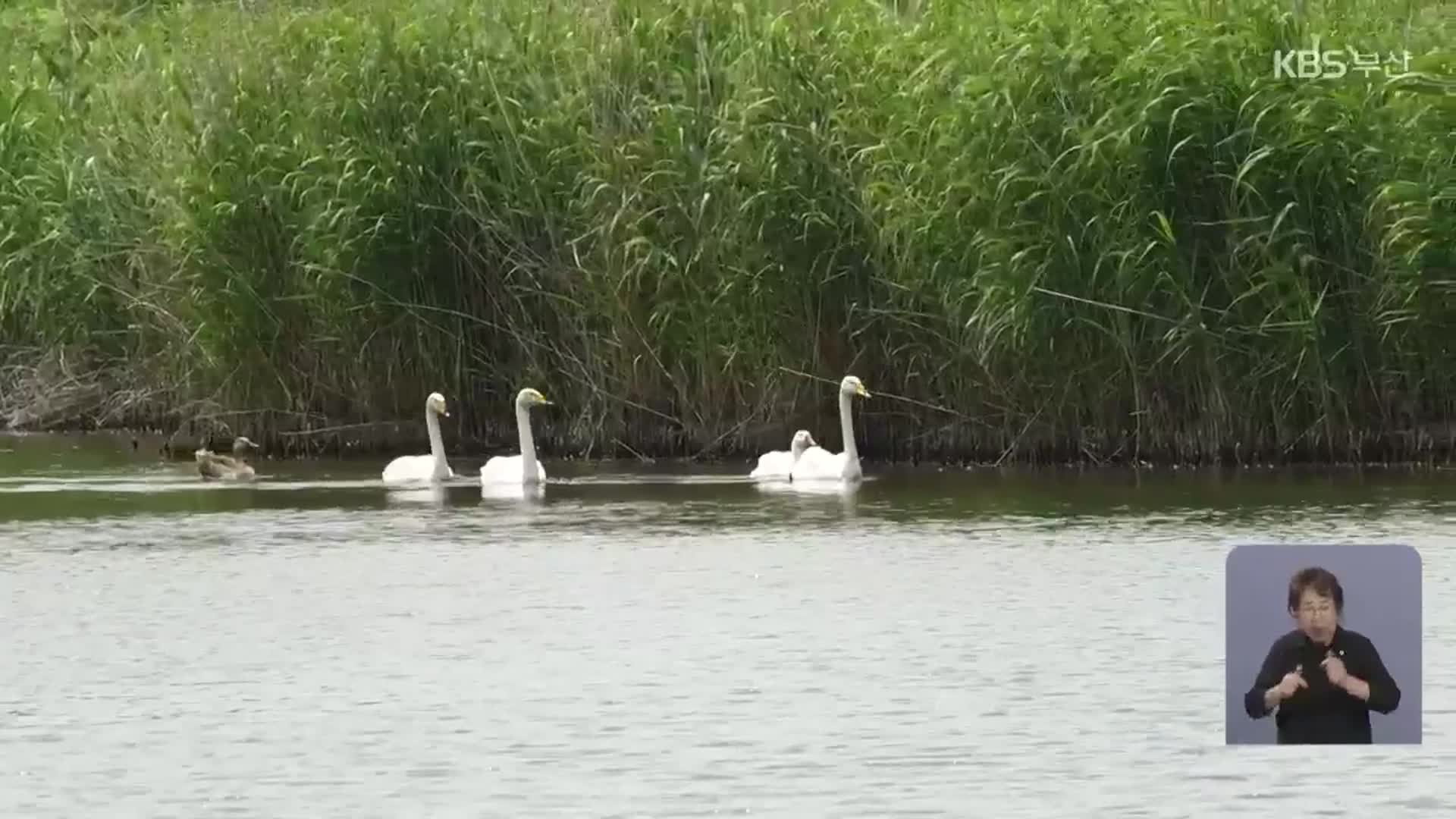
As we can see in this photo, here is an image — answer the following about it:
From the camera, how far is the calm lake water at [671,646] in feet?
36.0

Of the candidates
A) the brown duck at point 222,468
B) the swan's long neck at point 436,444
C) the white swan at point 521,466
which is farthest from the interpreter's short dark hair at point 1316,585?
the brown duck at point 222,468

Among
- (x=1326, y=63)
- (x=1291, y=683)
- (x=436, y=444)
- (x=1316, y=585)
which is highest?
(x=1326, y=63)

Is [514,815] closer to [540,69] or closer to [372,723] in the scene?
[372,723]

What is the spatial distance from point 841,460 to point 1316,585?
12763mm

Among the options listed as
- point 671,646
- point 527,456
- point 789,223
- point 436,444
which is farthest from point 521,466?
point 671,646

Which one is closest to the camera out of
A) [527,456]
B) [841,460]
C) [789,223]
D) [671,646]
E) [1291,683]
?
[1291,683]

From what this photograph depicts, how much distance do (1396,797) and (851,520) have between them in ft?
30.2

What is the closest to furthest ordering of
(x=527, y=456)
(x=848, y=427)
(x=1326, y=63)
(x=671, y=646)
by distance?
(x=671, y=646), (x=1326, y=63), (x=848, y=427), (x=527, y=456)

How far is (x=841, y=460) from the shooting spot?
837 inches

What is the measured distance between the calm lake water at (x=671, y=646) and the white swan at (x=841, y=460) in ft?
0.72

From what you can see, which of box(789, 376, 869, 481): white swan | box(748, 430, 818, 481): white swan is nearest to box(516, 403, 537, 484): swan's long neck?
box(748, 430, 818, 481): white swan

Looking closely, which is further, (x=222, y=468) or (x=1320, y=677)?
(x=222, y=468)

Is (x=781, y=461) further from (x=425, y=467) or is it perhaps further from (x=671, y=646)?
(x=671, y=646)

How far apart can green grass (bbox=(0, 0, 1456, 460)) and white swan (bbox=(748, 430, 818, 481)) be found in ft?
3.60
